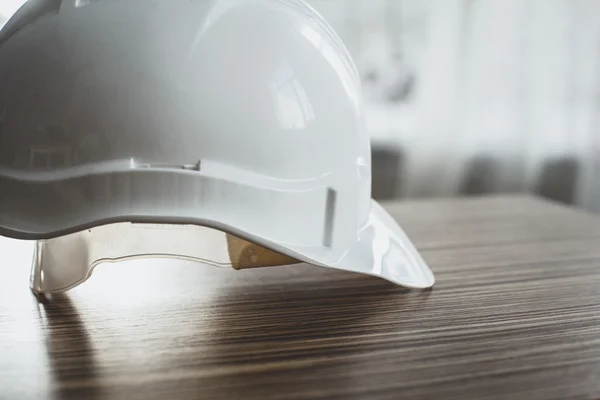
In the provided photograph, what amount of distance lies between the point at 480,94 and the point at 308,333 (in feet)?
2.93

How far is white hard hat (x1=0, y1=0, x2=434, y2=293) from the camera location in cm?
45

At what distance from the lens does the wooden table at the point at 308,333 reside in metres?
0.40

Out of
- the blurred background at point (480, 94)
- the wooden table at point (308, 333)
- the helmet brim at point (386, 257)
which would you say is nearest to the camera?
the wooden table at point (308, 333)

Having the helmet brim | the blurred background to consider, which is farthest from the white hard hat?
the blurred background

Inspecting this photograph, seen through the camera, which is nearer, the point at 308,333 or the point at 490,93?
the point at 308,333

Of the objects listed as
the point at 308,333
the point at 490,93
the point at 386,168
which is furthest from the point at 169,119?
the point at 490,93

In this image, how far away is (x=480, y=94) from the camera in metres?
1.26

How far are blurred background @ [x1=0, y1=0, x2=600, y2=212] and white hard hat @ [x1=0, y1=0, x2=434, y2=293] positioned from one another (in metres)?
0.71

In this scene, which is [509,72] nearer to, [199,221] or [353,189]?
[353,189]

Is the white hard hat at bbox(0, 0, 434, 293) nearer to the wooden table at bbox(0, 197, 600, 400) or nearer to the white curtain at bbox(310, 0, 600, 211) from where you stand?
the wooden table at bbox(0, 197, 600, 400)

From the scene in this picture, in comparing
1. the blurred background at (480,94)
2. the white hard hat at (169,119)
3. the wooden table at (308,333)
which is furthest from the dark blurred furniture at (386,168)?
the white hard hat at (169,119)

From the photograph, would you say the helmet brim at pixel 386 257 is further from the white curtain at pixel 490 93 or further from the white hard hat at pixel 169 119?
the white curtain at pixel 490 93

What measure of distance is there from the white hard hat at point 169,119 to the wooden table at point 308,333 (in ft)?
0.21

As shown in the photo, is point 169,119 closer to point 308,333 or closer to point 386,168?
point 308,333
